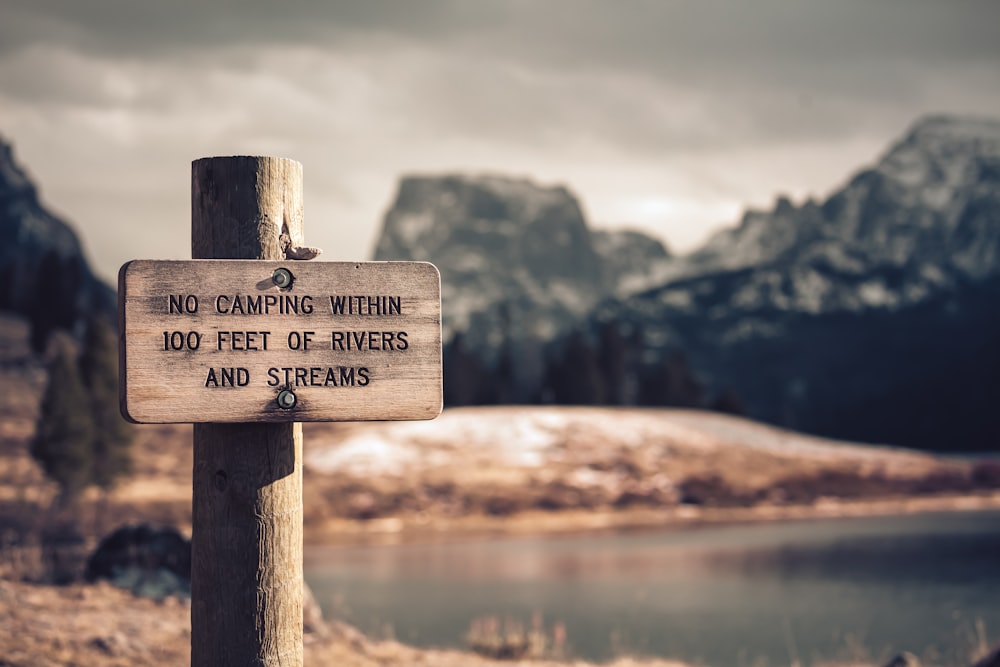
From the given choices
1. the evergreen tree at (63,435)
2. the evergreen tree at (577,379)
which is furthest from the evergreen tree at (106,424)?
the evergreen tree at (577,379)

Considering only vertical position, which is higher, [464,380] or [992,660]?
[464,380]

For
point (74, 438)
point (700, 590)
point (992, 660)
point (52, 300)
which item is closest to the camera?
point (992, 660)

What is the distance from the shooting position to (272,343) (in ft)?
16.8

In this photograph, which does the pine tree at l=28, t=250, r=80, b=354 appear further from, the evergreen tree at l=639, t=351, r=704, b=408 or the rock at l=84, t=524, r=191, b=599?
the rock at l=84, t=524, r=191, b=599

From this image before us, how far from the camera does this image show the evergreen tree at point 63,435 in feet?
105

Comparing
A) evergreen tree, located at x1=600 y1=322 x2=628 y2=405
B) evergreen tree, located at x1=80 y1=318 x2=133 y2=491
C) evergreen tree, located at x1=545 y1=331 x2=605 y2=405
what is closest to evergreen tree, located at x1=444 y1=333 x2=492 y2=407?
evergreen tree, located at x1=545 y1=331 x2=605 y2=405

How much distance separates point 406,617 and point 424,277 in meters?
13.2

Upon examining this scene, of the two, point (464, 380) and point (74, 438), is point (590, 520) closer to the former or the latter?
point (74, 438)

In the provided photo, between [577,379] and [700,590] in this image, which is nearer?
[700,590]

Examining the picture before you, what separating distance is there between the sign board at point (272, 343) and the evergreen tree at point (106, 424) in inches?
1148

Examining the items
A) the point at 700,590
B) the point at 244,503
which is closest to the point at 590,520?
the point at 700,590

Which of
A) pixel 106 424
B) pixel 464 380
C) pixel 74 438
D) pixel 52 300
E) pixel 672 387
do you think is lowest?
pixel 74 438

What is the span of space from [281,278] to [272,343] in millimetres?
311

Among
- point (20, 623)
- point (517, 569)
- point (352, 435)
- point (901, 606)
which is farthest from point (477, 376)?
point (20, 623)
